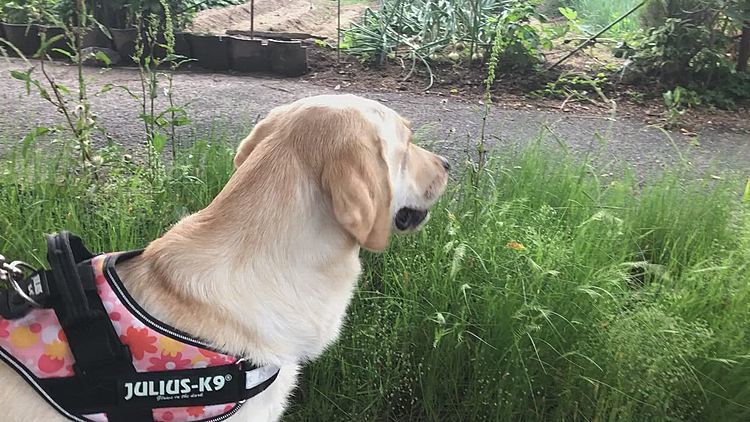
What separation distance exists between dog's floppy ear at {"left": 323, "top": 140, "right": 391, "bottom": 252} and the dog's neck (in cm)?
9

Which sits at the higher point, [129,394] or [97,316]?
[97,316]

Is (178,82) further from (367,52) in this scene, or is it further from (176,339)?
(176,339)

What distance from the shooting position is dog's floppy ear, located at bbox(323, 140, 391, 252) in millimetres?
1726

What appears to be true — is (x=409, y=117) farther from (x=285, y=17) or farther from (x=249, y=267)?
(x=285, y=17)

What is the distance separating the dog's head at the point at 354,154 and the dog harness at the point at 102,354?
483 mm

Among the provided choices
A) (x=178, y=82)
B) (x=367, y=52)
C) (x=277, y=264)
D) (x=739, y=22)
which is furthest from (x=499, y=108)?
(x=277, y=264)

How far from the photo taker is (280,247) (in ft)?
5.91

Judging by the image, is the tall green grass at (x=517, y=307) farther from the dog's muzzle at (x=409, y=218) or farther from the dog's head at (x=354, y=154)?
the dog's head at (x=354, y=154)

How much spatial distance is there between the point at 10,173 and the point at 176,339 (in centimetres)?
204

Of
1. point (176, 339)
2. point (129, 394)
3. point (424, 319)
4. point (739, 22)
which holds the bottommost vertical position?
point (424, 319)

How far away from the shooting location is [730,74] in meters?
6.59

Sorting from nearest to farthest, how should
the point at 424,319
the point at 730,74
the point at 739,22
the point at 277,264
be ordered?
1. the point at 277,264
2. the point at 424,319
3. the point at 739,22
4. the point at 730,74

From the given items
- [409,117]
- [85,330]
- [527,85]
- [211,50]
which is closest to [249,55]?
[211,50]

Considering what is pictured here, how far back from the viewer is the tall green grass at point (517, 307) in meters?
2.50
